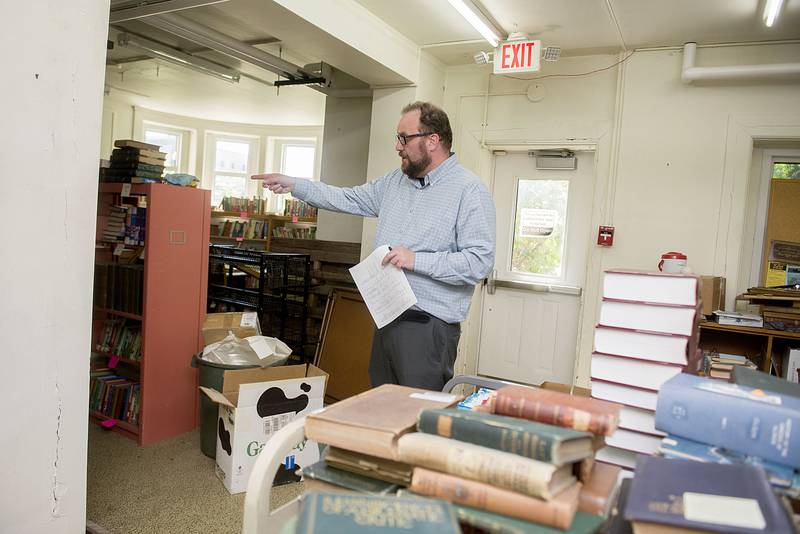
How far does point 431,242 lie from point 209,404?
5.76ft

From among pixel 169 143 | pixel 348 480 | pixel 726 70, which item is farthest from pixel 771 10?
pixel 169 143

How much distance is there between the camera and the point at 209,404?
305 cm

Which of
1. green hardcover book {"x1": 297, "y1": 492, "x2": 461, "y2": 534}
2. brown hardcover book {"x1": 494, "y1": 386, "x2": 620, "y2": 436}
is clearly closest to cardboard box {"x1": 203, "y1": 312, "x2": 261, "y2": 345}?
brown hardcover book {"x1": 494, "y1": 386, "x2": 620, "y2": 436}

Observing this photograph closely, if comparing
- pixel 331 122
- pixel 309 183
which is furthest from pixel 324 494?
pixel 331 122

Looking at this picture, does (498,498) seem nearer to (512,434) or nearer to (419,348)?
(512,434)

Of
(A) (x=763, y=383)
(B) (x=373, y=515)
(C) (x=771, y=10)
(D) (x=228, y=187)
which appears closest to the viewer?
(B) (x=373, y=515)

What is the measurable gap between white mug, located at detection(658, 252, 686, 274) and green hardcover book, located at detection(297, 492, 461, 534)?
296 cm

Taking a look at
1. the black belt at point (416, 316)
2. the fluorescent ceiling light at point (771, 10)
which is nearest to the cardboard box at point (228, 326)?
the black belt at point (416, 316)

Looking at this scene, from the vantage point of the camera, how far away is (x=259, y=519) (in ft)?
3.22

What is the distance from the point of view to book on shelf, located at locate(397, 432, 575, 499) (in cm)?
73

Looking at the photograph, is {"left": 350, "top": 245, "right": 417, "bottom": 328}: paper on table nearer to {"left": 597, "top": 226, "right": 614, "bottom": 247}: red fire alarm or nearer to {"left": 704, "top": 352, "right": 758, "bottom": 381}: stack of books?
{"left": 704, "top": 352, "right": 758, "bottom": 381}: stack of books

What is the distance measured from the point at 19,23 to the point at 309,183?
1.09m

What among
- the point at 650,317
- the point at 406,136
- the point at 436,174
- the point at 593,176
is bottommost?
the point at 650,317

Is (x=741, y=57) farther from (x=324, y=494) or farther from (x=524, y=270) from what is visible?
(x=324, y=494)
